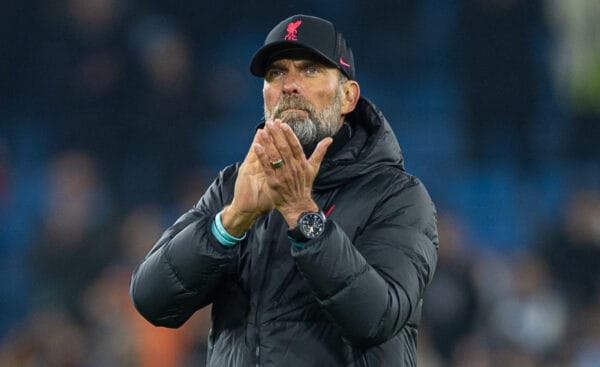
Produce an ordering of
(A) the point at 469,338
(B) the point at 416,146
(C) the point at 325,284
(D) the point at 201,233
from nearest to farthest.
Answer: (C) the point at 325,284 → (D) the point at 201,233 → (A) the point at 469,338 → (B) the point at 416,146

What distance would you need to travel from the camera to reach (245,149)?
4402mm

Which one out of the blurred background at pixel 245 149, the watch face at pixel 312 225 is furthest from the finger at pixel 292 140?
the blurred background at pixel 245 149

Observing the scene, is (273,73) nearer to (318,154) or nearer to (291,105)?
(291,105)

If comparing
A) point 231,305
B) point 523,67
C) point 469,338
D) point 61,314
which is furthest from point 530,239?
point 231,305

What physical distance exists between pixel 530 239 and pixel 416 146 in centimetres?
62

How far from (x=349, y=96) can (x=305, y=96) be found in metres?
0.13

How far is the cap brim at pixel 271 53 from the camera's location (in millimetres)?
1817

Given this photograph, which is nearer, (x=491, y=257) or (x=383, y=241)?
(x=383, y=241)

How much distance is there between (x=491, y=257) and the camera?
4.18 meters

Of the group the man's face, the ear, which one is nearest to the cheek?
the man's face

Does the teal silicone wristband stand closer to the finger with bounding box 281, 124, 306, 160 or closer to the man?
the man

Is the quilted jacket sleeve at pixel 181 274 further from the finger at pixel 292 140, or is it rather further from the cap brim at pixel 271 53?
the cap brim at pixel 271 53

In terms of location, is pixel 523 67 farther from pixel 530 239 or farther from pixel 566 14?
pixel 530 239

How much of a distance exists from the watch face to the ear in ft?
1.25
